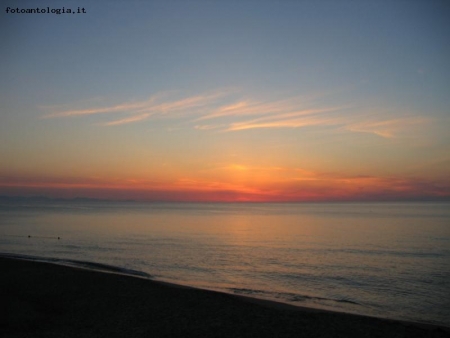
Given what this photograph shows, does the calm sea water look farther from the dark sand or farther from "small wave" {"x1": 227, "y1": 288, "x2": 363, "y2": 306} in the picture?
the dark sand

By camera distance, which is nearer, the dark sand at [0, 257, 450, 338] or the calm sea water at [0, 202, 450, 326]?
the dark sand at [0, 257, 450, 338]

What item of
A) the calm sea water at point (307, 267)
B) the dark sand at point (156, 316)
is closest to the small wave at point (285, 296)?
the calm sea water at point (307, 267)

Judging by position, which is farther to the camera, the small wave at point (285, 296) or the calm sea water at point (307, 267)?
the calm sea water at point (307, 267)

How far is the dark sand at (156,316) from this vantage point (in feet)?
43.8

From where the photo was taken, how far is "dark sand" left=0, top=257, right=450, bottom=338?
13.4m

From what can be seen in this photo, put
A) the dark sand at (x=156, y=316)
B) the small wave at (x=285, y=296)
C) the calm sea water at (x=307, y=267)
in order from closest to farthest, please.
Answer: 1. the dark sand at (x=156, y=316)
2. the small wave at (x=285, y=296)
3. the calm sea water at (x=307, y=267)

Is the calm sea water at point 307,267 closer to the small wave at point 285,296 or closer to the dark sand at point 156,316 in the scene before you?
the small wave at point 285,296

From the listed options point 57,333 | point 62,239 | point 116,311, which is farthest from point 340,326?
point 62,239

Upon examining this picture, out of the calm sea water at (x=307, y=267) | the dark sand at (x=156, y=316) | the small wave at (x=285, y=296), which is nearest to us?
the dark sand at (x=156, y=316)

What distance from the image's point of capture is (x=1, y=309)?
50.8 feet

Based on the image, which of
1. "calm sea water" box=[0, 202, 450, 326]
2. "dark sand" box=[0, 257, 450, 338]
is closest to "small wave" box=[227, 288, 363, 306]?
"calm sea water" box=[0, 202, 450, 326]

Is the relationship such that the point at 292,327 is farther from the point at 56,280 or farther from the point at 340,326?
the point at 56,280

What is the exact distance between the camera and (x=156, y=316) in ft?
49.4

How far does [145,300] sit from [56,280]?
723cm
